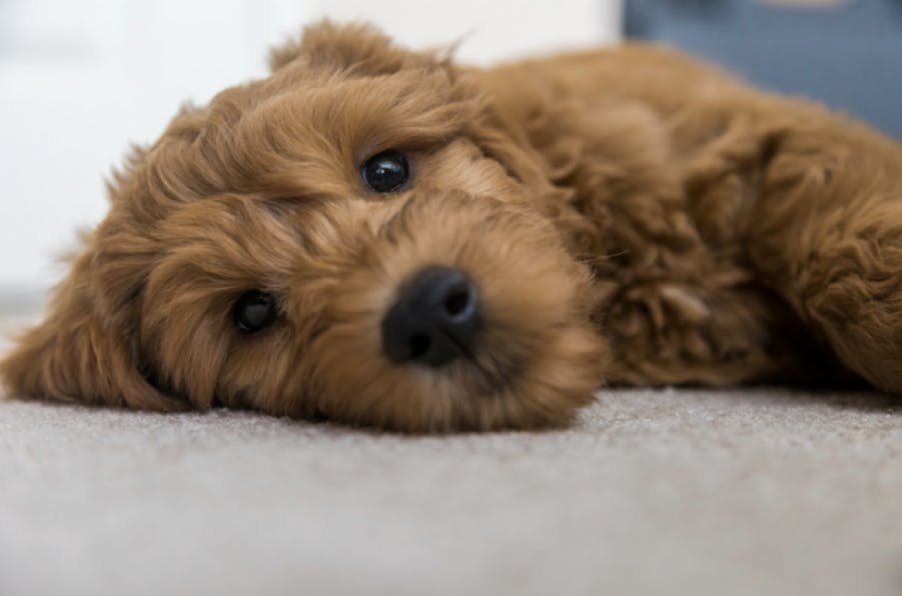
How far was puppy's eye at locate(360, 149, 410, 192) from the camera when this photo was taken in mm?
1474

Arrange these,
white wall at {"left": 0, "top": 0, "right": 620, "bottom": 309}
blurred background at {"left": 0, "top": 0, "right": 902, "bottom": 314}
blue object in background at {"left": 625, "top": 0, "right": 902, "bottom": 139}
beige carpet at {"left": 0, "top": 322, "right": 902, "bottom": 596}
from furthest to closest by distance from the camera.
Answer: white wall at {"left": 0, "top": 0, "right": 620, "bottom": 309}, blurred background at {"left": 0, "top": 0, "right": 902, "bottom": 314}, blue object in background at {"left": 625, "top": 0, "right": 902, "bottom": 139}, beige carpet at {"left": 0, "top": 322, "right": 902, "bottom": 596}

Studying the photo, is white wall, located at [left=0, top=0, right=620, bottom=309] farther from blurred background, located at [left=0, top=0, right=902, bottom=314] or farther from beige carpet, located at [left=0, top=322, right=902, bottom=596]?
beige carpet, located at [left=0, top=322, right=902, bottom=596]

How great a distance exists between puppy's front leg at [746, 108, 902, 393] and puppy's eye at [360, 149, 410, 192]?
0.61 metres

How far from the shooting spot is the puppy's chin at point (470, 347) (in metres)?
1.13

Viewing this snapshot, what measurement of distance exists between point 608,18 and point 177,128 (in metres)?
3.36

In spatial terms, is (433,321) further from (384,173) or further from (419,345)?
(384,173)

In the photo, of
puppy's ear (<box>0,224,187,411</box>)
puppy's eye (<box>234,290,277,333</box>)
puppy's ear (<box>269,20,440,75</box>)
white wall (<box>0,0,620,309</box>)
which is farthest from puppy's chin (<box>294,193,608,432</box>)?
white wall (<box>0,0,620,309</box>)

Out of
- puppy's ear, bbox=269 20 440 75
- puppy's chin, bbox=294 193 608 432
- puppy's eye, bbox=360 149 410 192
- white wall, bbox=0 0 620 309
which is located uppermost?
puppy's ear, bbox=269 20 440 75

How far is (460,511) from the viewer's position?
0.82m

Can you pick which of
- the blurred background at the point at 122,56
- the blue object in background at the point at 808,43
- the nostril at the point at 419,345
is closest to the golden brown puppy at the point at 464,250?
the nostril at the point at 419,345

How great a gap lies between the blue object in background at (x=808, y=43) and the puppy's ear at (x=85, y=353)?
252 centimetres

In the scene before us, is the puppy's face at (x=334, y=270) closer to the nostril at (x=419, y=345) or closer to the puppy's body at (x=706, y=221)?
the nostril at (x=419, y=345)

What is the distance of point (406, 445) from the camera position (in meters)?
1.08

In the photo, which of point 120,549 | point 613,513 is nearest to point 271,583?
point 120,549
